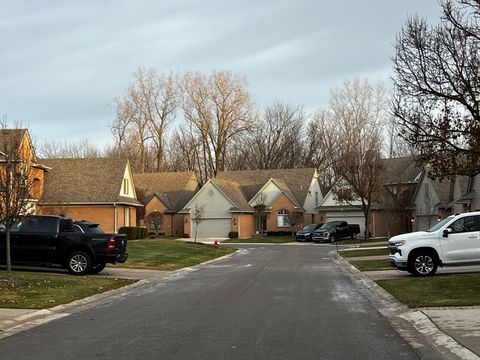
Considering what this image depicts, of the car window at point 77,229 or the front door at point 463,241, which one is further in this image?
the car window at point 77,229

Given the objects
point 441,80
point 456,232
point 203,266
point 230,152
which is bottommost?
point 203,266

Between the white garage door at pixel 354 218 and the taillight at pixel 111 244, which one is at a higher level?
the white garage door at pixel 354 218

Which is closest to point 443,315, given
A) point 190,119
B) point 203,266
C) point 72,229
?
point 72,229

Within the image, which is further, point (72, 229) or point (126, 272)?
point (126, 272)

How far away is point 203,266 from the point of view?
26.6m

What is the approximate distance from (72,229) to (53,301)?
20.4ft

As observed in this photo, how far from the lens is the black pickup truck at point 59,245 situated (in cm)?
1900

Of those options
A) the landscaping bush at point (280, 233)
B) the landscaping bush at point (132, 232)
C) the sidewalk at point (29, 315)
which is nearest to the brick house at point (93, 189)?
the landscaping bush at point (132, 232)

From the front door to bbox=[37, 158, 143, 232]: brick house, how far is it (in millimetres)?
33036

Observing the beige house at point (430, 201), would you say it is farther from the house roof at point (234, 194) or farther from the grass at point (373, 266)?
the grass at point (373, 266)

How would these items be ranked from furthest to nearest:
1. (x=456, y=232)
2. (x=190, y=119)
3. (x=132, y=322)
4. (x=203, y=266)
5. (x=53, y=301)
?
1. (x=190, y=119)
2. (x=203, y=266)
3. (x=456, y=232)
4. (x=53, y=301)
5. (x=132, y=322)

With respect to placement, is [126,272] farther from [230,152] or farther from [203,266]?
[230,152]

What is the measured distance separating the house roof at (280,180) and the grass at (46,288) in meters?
46.4

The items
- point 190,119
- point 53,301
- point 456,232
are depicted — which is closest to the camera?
point 53,301
